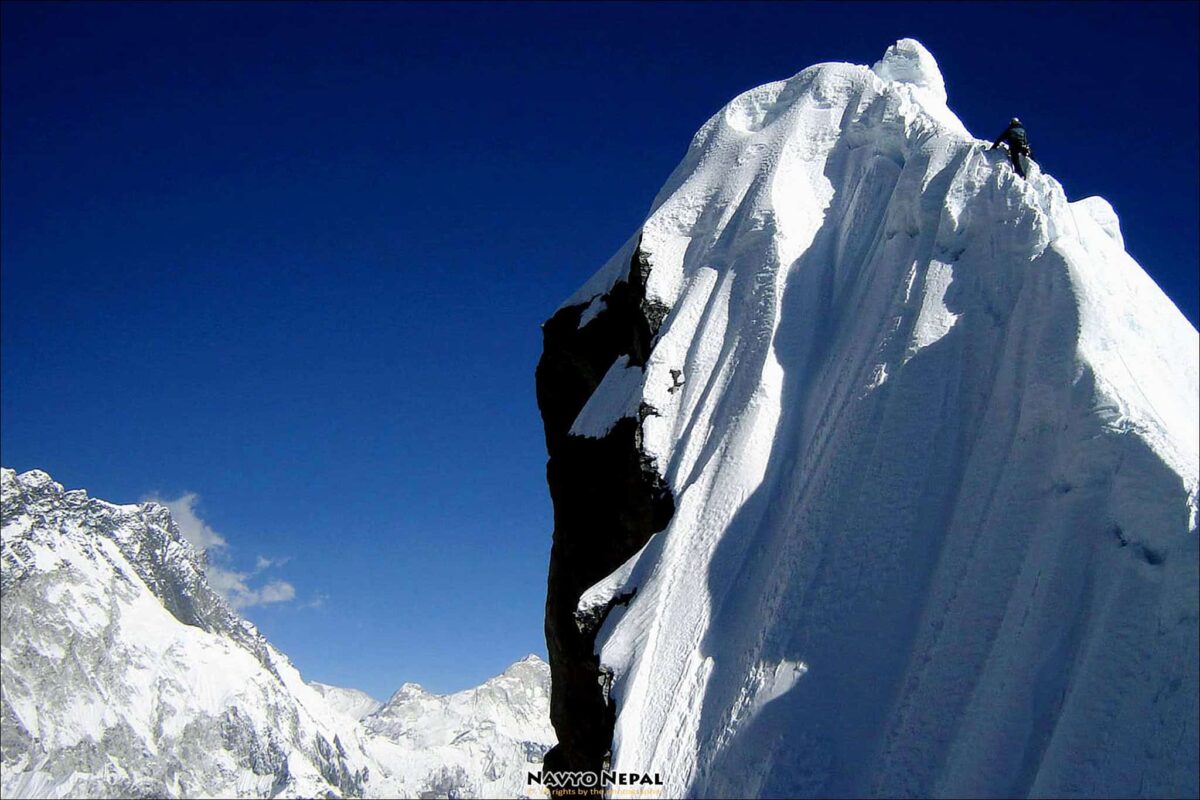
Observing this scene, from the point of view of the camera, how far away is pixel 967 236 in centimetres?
2006

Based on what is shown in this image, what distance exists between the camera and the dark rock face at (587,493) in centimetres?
2356

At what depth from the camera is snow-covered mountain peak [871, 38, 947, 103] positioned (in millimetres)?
31578

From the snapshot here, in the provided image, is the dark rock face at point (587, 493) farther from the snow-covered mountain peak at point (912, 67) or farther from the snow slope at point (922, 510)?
the snow-covered mountain peak at point (912, 67)

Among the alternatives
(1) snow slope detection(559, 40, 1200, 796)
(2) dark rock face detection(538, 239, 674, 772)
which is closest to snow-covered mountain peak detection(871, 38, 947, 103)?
(1) snow slope detection(559, 40, 1200, 796)

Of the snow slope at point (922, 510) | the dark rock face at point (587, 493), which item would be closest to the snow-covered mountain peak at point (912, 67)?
the snow slope at point (922, 510)

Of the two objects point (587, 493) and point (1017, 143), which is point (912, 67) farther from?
point (587, 493)

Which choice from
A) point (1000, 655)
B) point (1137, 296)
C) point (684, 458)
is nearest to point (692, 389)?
point (684, 458)

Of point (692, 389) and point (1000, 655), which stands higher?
point (692, 389)

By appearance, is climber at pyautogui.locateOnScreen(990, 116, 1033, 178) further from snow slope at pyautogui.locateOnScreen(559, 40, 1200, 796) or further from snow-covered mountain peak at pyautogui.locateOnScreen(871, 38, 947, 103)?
snow-covered mountain peak at pyautogui.locateOnScreen(871, 38, 947, 103)

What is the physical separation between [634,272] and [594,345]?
3.35m

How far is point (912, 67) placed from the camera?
32000 mm

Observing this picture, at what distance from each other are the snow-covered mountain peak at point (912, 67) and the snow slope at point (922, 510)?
5.96 meters

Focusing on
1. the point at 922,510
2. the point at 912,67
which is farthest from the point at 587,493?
the point at 912,67

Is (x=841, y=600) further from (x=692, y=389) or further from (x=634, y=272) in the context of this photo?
(x=634, y=272)
